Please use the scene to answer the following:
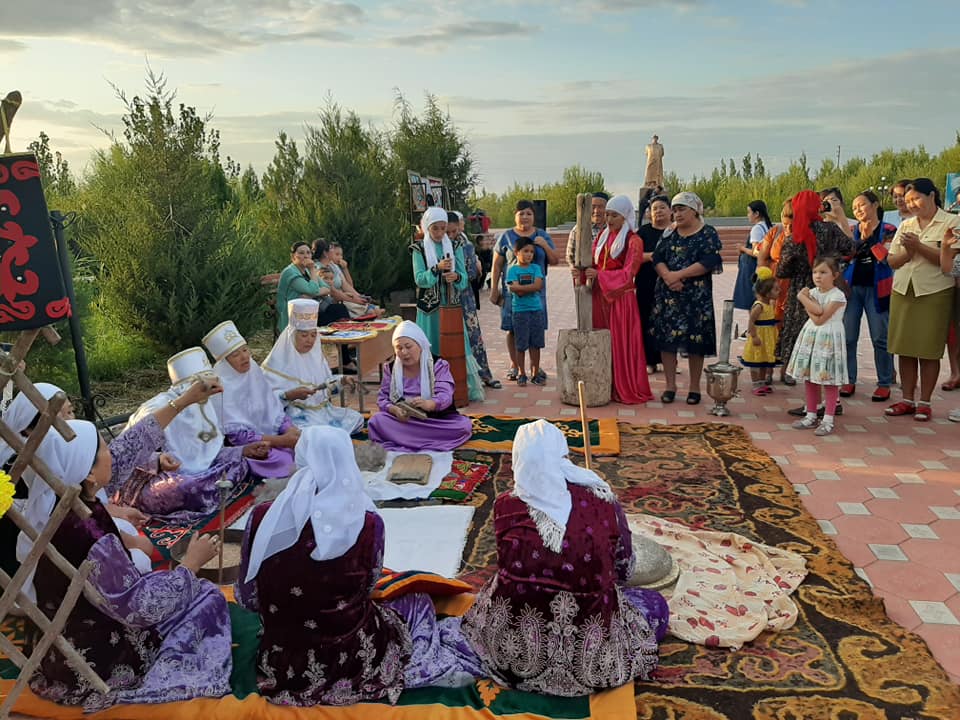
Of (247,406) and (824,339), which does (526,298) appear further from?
(247,406)

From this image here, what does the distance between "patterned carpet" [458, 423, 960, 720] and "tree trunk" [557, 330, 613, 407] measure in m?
2.04

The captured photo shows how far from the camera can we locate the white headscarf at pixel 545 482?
2607mm

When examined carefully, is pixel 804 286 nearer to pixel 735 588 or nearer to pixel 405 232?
pixel 735 588

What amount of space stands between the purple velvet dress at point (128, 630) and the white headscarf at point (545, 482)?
4.47 feet

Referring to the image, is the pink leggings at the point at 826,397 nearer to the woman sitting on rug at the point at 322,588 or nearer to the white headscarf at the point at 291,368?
the white headscarf at the point at 291,368

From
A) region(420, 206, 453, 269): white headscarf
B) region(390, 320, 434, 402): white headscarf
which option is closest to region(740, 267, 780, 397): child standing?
region(420, 206, 453, 269): white headscarf

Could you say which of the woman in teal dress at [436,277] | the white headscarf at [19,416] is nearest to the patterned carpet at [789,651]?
the white headscarf at [19,416]

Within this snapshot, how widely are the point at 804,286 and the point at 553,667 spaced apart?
5017 mm

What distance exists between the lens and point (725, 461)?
5449 millimetres

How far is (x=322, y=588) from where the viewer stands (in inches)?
101

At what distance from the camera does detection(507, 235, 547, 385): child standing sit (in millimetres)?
7508

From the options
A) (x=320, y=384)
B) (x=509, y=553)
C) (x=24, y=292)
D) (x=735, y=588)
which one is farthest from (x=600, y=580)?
(x=320, y=384)

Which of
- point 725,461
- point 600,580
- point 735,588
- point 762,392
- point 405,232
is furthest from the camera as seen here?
point 405,232

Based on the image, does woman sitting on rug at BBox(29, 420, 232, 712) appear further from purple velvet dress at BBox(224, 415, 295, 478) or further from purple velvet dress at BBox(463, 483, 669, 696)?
purple velvet dress at BBox(224, 415, 295, 478)
